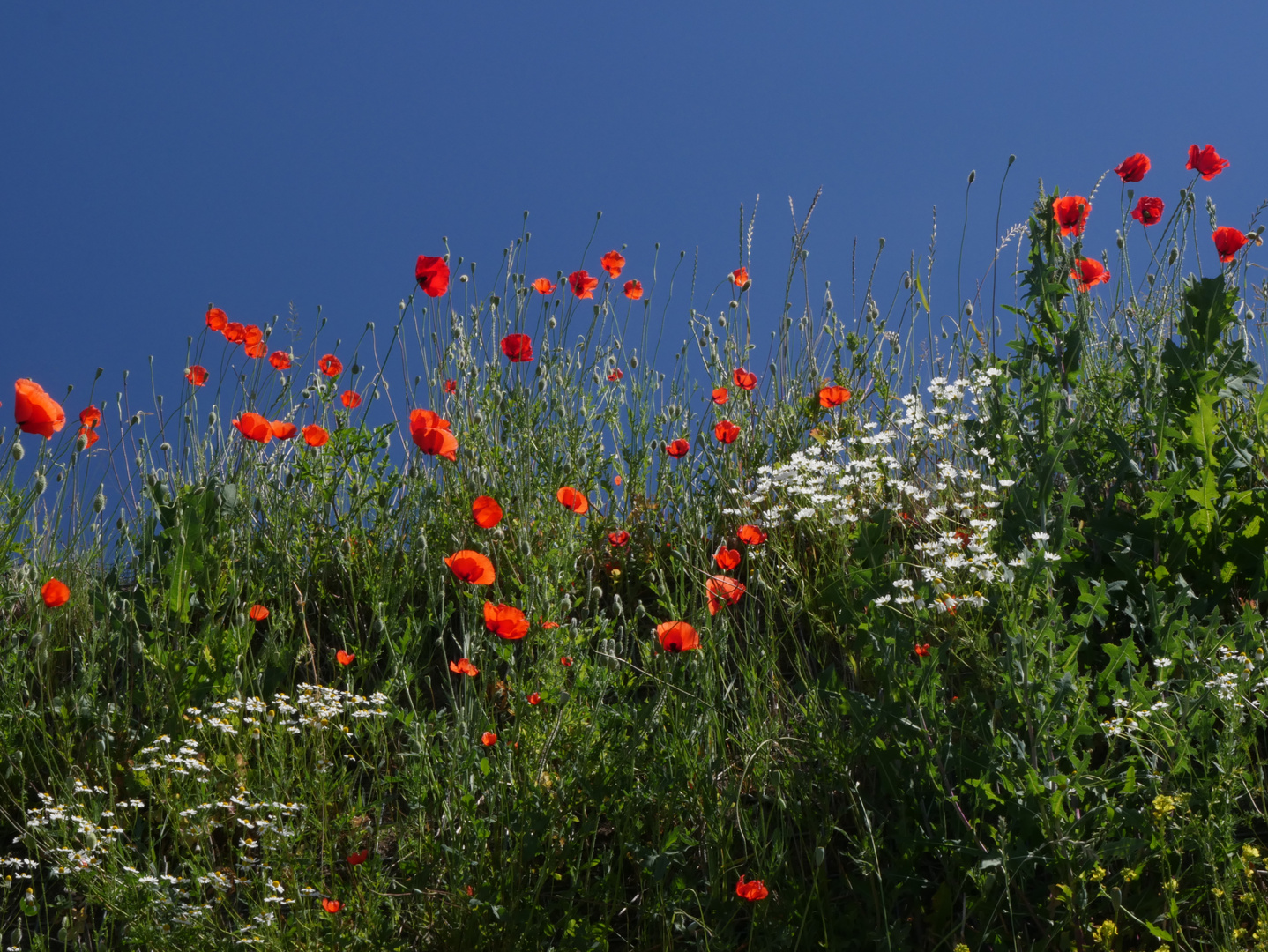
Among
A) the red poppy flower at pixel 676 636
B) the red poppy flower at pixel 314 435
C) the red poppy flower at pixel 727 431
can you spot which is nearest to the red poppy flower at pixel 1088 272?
the red poppy flower at pixel 727 431

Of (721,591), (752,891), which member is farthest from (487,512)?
(752,891)

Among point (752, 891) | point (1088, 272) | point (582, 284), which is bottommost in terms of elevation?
point (752, 891)

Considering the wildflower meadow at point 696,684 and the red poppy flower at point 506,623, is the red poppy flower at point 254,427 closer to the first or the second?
the wildflower meadow at point 696,684

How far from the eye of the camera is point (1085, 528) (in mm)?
2662

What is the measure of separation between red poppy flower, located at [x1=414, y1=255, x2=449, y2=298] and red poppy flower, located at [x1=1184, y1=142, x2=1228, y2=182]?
2.54 m

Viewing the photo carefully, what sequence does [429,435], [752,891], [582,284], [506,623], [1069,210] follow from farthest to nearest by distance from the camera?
[582,284], [1069,210], [429,435], [506,623], [752,891]

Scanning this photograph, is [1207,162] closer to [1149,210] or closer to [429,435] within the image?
[1149,210]

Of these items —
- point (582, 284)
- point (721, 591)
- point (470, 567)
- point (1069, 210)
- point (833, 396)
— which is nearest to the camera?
point (470, 567)

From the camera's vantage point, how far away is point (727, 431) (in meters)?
3.29

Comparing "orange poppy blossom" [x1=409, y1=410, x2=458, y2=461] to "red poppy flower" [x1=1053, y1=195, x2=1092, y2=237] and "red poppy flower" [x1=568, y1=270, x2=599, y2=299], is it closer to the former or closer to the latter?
"red poppy flower" [x1=568, y1=270, x2=599, y2=299]

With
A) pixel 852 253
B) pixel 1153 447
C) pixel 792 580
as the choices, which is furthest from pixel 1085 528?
pixel 852 253

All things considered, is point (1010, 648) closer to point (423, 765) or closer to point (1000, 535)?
point (1000, 535)

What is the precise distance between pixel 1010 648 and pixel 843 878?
782 mm

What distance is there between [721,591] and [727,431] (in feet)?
3.47
